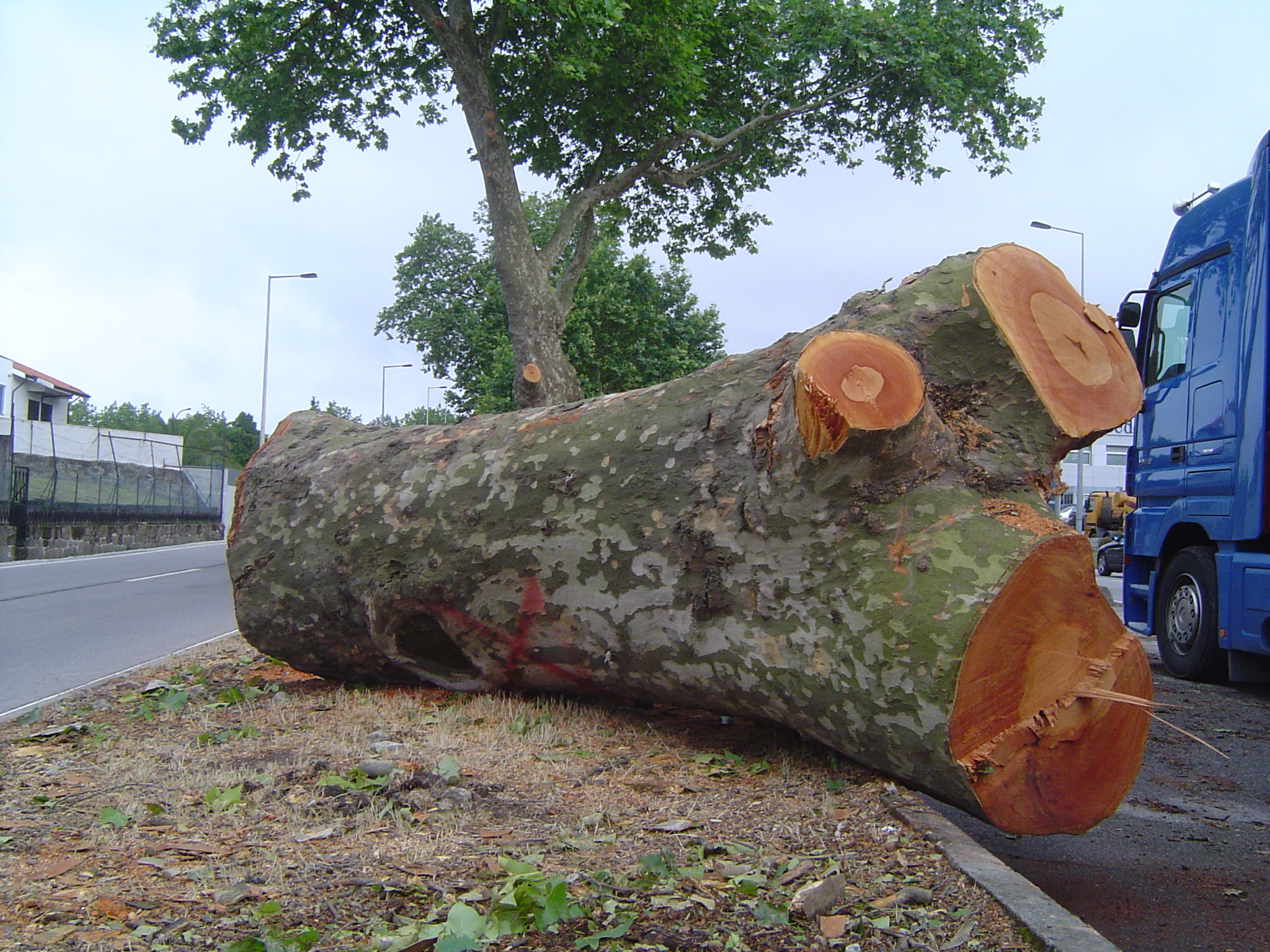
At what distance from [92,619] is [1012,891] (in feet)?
32.8

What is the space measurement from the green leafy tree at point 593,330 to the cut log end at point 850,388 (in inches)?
738

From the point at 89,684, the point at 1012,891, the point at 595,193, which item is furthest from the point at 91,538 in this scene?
the point at 1012,891

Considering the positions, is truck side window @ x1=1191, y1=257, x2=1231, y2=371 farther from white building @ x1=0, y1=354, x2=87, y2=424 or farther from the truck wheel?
white building @ x1=0, y1=354, x2=87, y2=424

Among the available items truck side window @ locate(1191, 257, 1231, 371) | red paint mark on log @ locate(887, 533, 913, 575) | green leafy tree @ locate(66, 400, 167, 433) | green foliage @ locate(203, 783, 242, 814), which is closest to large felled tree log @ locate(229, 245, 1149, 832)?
red paint mark on log @ locate(887, 533, 913, 575)

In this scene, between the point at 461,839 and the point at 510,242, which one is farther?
the point at 510,242

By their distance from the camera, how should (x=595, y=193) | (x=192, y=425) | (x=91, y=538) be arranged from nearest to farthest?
(x=595, y=193) → (x=91, y=538) → (x=192, y=425)

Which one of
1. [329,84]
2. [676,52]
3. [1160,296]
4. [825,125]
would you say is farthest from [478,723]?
[825,125]

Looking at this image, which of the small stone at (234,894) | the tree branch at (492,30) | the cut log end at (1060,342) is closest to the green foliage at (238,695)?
the small stone at (234,894)

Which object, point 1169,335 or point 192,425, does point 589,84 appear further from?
point 192,425

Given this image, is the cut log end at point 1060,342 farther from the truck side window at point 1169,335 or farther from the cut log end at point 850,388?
the truck side window at point 1169,335

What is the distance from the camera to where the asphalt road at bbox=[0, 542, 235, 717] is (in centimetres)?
675

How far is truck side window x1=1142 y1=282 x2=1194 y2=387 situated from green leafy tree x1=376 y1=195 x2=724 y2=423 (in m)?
15.1

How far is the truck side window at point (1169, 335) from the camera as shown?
7191mm

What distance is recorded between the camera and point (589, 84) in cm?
1243
